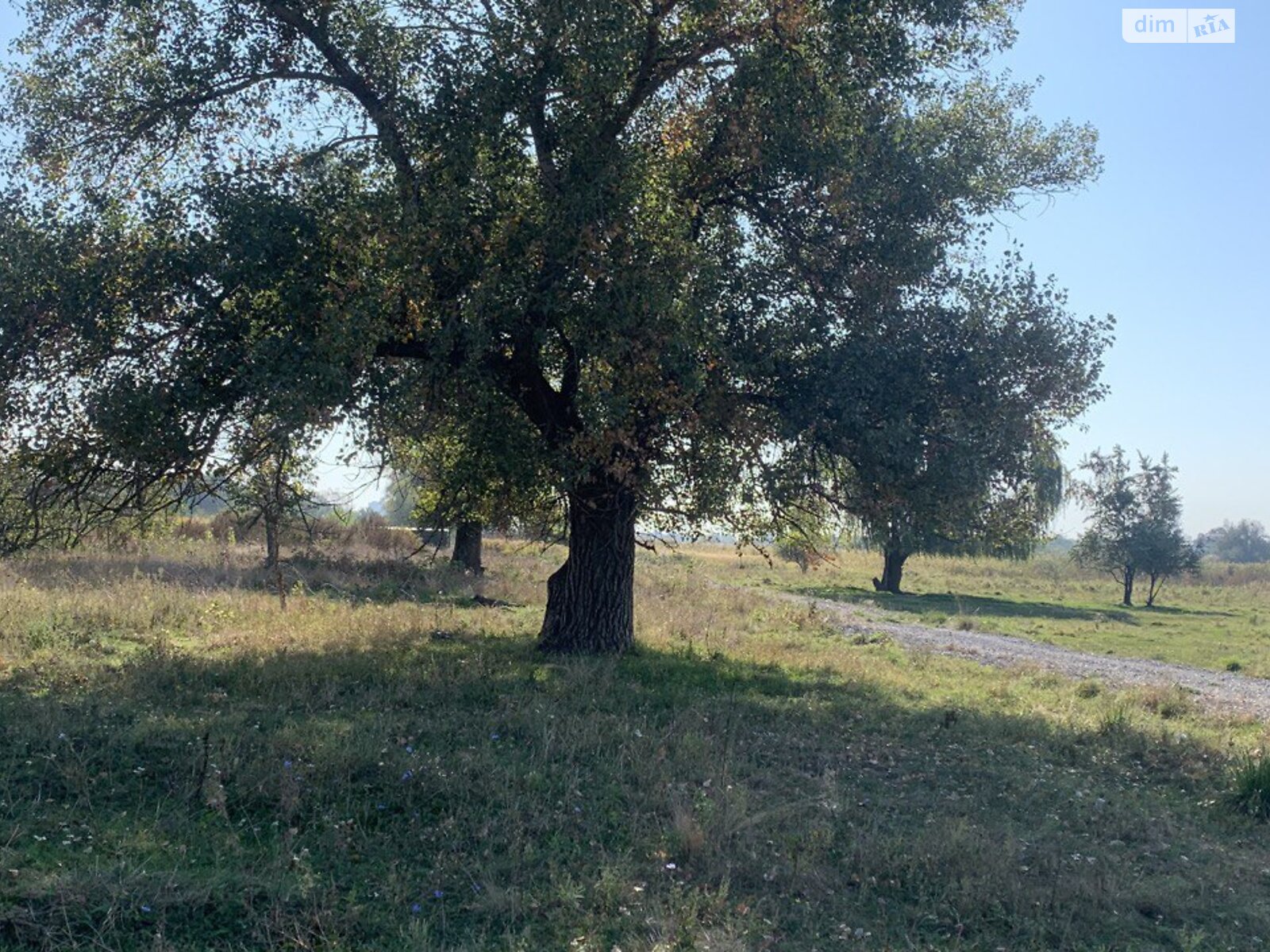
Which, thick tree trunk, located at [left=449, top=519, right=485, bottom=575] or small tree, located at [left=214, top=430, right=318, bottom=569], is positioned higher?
small tree, located at [left=214, top=430, right=318, bottom=569]

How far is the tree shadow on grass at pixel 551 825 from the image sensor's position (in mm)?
5816

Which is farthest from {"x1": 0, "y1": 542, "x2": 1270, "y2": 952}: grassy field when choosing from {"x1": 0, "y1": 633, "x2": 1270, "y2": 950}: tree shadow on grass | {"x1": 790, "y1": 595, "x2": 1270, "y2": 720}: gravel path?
{"x1": 790, "y1": 595, "x2": 1270, "y2": 720}: gravel path

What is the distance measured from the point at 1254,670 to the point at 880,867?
66.9 ft

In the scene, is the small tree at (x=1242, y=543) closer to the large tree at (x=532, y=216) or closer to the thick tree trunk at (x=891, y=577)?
the thick tree trunk at (x=891, y=577)

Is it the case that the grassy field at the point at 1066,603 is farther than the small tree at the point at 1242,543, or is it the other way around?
the small tree at the point at 1242,543

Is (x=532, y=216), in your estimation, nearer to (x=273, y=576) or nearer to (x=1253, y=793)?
(x=1253, y=793)

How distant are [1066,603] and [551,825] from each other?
46285 millimetres

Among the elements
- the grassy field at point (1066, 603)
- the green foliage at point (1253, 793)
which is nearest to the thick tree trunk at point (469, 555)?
the grassy field at point (1066, 603)

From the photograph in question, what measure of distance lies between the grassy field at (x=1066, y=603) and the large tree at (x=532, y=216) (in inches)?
214

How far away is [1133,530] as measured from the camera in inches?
2052

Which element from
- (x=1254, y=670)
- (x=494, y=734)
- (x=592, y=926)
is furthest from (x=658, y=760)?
(x=1254, y=670)

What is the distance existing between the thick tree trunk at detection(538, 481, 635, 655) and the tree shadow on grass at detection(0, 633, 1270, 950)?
3.00m

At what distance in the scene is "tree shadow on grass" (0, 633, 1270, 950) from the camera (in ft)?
19.1

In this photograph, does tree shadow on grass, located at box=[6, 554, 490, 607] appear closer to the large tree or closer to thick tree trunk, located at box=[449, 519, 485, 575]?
thick tree trunk, located at box=[449, 519, 485, 575]
